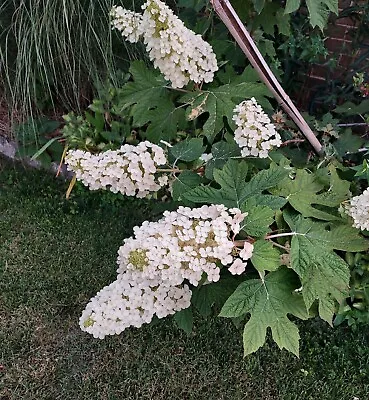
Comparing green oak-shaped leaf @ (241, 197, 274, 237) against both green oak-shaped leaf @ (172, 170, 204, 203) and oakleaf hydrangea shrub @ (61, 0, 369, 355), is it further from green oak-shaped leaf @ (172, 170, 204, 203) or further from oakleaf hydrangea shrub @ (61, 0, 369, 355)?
green oak-shaped leaf @ (172, 170, 204, 203)

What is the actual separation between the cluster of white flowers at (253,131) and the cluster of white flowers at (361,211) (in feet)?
0.82

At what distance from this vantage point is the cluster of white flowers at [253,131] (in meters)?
1.39

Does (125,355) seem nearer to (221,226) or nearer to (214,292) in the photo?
(214,292)

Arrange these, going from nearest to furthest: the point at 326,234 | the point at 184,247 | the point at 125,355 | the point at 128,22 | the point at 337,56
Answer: the point at 184,247 → the point at 326,234 → the point at 128,22 → the point at 125,355 → the point at 337,56

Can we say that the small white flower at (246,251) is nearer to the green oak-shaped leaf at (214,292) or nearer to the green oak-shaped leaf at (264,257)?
the green oak-shaped leaf at (264,257)

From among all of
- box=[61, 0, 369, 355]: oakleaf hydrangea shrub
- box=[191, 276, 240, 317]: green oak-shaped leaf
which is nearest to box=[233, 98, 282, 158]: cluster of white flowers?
box=[61, 0, 369, 355]: oakleaf hydrangea shrub

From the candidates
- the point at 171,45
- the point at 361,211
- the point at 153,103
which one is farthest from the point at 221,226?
the point at 153,103

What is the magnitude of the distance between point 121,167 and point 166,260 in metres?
0.35

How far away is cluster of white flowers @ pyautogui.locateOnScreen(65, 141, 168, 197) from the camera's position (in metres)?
1.39

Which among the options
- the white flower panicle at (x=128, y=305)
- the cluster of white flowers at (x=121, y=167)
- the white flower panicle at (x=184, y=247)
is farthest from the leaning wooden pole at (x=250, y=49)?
the white flower panicle at (x=128, y=305)

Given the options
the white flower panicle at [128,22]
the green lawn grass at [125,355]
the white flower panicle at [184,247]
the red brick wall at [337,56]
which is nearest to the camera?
the white flower panicle at [184,247]

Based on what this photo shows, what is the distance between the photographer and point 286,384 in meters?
2.05

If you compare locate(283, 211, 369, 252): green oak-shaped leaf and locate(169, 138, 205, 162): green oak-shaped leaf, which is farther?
locate(169, 138, 205, 162): green oak-shaped leaf

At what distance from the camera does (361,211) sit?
1333mm
